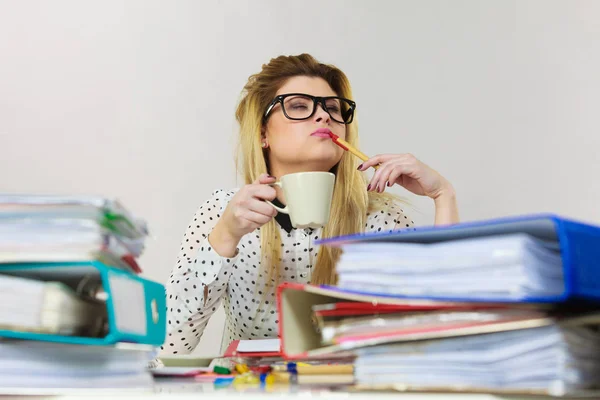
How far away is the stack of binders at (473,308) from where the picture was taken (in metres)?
0.46

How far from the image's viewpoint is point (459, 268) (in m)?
0.49

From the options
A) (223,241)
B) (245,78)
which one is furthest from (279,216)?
(245,78)

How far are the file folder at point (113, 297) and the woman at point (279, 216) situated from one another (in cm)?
72

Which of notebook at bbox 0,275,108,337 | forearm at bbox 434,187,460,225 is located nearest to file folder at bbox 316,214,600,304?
notebook at bbox 0,275,108,337

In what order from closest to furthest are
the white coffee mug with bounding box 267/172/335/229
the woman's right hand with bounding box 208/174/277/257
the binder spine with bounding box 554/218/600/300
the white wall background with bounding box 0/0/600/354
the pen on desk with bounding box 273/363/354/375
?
the binder spine with bounding box 554/218/600/300 < the pen on desk with bounding box 273/363/354/375 < the white coffee mug with bounding box 267/172/335/229 < the woman's right hand with bounding box 208/174/277/257 < the white wall background with bounding box 0/0/600/354

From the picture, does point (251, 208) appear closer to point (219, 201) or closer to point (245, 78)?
point (219, 201)

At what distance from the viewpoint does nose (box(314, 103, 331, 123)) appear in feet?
5.25

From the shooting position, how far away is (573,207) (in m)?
2.25

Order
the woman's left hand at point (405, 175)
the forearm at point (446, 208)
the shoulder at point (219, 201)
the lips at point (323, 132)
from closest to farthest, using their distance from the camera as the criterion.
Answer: the woman's left hand at point (405, 175) → the forearm at point (446, 208) → the lips at point (323, 132) → the shoulder at point (219, 201)

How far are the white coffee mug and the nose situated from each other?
0.61 metres

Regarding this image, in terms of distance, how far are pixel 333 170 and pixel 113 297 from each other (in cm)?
134

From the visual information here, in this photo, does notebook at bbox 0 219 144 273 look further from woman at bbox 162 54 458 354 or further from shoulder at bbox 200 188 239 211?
shoulder at bbox 200 188 239 211

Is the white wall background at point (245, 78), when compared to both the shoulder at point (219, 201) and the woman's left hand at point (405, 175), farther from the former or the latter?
the woman's left hand at point (405, 175)

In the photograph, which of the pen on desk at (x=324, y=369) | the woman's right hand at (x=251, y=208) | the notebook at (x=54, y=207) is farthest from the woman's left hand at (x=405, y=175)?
the notebook at (x=54, y=207)
